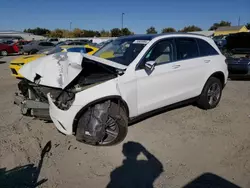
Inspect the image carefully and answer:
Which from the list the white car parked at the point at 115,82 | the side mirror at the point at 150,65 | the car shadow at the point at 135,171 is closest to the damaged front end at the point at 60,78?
the white car parked at the point at 115,82

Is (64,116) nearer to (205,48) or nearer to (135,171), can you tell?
(135,171)

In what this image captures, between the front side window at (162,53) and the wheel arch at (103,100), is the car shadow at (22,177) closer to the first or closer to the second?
the wheel arch at (103,100)

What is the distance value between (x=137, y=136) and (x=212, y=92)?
236 centimetres

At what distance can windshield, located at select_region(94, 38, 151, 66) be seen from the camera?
174 inches

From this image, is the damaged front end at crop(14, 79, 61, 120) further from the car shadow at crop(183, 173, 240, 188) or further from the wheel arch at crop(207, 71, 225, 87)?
the wheel arch at crop(207, 71, 225, 87)

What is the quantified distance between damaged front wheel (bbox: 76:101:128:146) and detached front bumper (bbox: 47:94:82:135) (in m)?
0.18

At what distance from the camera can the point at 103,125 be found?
3842 mm

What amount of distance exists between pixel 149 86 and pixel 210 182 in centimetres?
184

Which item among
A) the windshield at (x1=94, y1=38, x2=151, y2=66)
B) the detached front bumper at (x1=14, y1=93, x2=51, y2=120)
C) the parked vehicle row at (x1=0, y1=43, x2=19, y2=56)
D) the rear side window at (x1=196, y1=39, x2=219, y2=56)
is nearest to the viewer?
the detached front bumper at (x1=14, y1=93, x2=51, y2=120)

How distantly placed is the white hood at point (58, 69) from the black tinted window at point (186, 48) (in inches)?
56.9

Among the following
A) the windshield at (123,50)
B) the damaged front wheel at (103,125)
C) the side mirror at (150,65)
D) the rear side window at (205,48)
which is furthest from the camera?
the rear side window at (205,48)

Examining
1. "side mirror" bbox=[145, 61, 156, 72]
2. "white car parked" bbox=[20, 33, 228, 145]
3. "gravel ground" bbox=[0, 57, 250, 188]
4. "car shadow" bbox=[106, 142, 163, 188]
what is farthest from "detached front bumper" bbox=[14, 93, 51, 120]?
"side mirror" bbox=[145, 61, 156, 72]

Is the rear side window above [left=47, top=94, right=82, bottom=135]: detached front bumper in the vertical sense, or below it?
above

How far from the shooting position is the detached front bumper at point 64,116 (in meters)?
3.64
